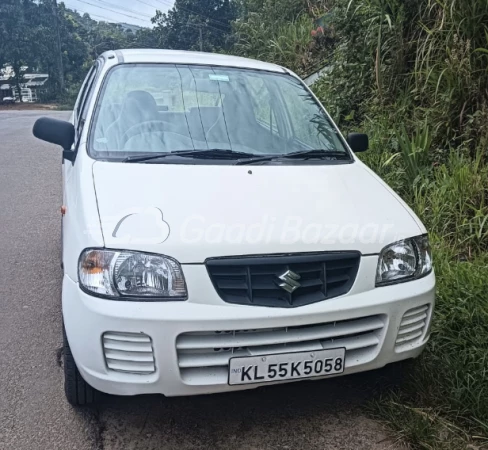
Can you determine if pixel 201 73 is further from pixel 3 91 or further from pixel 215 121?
pixel 3 91

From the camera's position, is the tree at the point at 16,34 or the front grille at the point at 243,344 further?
the tree at the point at 16,34

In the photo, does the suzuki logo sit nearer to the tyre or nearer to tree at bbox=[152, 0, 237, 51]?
the tyre

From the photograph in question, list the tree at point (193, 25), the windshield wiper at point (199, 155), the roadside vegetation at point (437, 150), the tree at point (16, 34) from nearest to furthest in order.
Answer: the roadside vegetation at point (437, 150)
the windshield wiper at point (199, 155)
the tree at point (193, 25)
the tree at point (16, 34)

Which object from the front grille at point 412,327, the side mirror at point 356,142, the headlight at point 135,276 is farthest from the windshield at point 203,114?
the front grille at point 412,327

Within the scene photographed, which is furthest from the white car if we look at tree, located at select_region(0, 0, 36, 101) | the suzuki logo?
tree, located at select_region(0, 0, 36, 101)

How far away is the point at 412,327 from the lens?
247 centimetres

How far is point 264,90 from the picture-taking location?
369 centimetres

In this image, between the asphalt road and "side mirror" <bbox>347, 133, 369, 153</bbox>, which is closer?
the asphalt road

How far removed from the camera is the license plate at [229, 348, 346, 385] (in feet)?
7.07

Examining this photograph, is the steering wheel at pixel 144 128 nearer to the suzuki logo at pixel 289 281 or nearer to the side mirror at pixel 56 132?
the side mirror at pixel 56 132

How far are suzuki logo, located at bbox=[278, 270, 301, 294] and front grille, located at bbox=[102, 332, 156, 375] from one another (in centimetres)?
58

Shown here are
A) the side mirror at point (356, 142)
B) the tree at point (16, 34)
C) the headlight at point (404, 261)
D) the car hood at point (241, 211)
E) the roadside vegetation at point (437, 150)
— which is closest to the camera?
the car hood at point (241, 211)

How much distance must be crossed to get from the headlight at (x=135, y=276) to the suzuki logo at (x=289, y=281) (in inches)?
15.9

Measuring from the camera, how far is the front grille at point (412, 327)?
2423 mm
